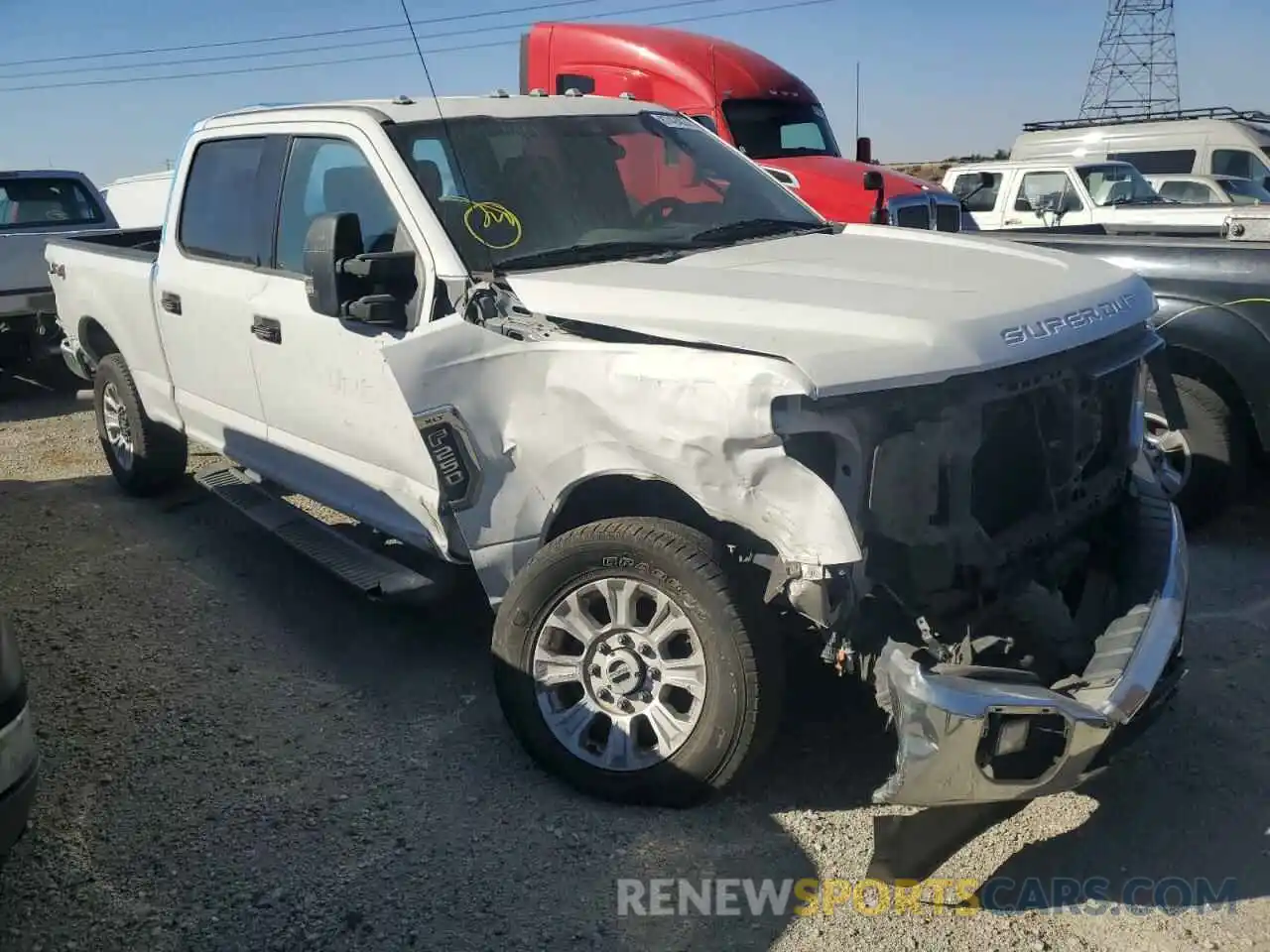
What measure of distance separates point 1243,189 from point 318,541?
1508 centimetres

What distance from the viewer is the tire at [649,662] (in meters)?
3.10

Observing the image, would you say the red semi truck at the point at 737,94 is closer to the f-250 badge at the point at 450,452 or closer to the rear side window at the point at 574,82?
the rear side window at the point at 574,82

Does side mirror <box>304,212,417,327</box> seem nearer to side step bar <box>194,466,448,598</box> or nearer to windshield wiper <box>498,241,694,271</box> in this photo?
windshield wiper <box>498,241,694,271</box>

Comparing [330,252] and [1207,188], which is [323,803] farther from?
[1207,188]

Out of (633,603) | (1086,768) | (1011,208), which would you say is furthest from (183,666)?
(1011,208)

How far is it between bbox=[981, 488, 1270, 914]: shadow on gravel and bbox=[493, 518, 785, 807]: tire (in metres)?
0.80

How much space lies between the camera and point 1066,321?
3.20 meters

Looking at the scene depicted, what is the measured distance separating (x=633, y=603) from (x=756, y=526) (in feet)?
1.70

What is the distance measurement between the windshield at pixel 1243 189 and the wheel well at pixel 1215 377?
11374 mm

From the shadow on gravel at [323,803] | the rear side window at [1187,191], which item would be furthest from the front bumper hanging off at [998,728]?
the rear side window at [1187,191]

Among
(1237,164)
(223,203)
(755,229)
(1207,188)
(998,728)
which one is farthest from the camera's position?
(1237,164)

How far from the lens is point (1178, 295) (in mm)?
5277

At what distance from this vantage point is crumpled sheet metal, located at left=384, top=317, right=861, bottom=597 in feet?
9.32

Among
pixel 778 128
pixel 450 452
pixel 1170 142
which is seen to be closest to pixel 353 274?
pixel 450 452
